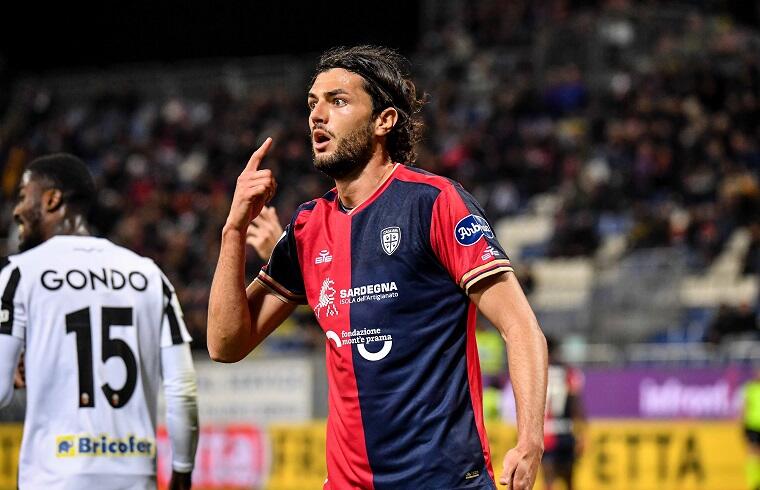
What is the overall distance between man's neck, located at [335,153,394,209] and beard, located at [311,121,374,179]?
0.02 m

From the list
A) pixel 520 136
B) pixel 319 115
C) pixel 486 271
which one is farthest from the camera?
pixel 520 136

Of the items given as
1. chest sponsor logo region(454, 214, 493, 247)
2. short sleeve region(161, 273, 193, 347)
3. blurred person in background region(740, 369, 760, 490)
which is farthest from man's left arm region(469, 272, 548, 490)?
blurred person in background region(740, 369, 760, 490)

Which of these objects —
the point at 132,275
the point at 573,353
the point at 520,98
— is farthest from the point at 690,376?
the point at 132,275

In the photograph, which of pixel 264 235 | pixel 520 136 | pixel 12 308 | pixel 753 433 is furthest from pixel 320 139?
pixel 520 136

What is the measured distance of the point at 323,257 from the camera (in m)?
4.92

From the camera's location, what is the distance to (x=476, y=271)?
4.45 m

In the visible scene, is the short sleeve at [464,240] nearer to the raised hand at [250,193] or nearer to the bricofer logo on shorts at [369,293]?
the bricofer logo on shorts at [369,293]

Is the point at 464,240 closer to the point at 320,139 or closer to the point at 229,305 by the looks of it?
the point at 320,139

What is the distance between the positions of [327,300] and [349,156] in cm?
53

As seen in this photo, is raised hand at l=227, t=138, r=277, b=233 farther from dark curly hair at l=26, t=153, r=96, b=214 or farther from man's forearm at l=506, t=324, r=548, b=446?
dark curly hair at l=26, t=153, r=96, b=214

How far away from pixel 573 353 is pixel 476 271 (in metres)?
14.8

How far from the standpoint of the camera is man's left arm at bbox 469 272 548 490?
415 cm

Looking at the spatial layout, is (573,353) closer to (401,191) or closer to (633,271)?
(633,271)

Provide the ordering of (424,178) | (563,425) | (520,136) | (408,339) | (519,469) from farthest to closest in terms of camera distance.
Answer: (520,136) → (563,425) → (424,178) → (408,339) → (519,469)
